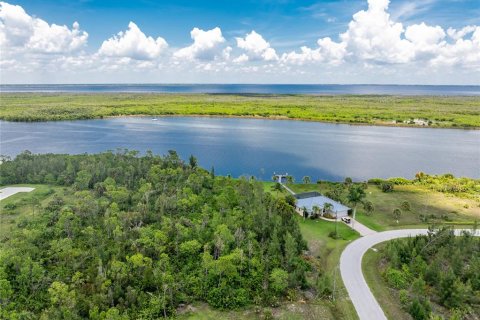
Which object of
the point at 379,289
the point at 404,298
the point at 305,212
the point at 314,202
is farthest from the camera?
the point at 314,202

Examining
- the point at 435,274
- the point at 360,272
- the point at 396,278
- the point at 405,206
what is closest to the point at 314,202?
the point at 405,206

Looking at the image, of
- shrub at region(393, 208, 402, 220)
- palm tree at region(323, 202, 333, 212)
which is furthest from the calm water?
palm tree at region(323, 202, 333, 212)

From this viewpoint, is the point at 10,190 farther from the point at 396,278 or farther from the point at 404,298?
the point at 404,298

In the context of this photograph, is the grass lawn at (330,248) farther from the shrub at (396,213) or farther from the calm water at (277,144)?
the calm water at (277,144)

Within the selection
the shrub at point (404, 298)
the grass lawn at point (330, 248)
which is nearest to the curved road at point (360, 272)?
the grass lawn at point (330, 248)

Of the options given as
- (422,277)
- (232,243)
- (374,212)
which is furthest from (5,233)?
(374,212)

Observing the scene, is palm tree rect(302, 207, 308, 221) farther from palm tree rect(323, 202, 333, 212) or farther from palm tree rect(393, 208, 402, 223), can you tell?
palm tree rect(393, 208, 402, 223)
